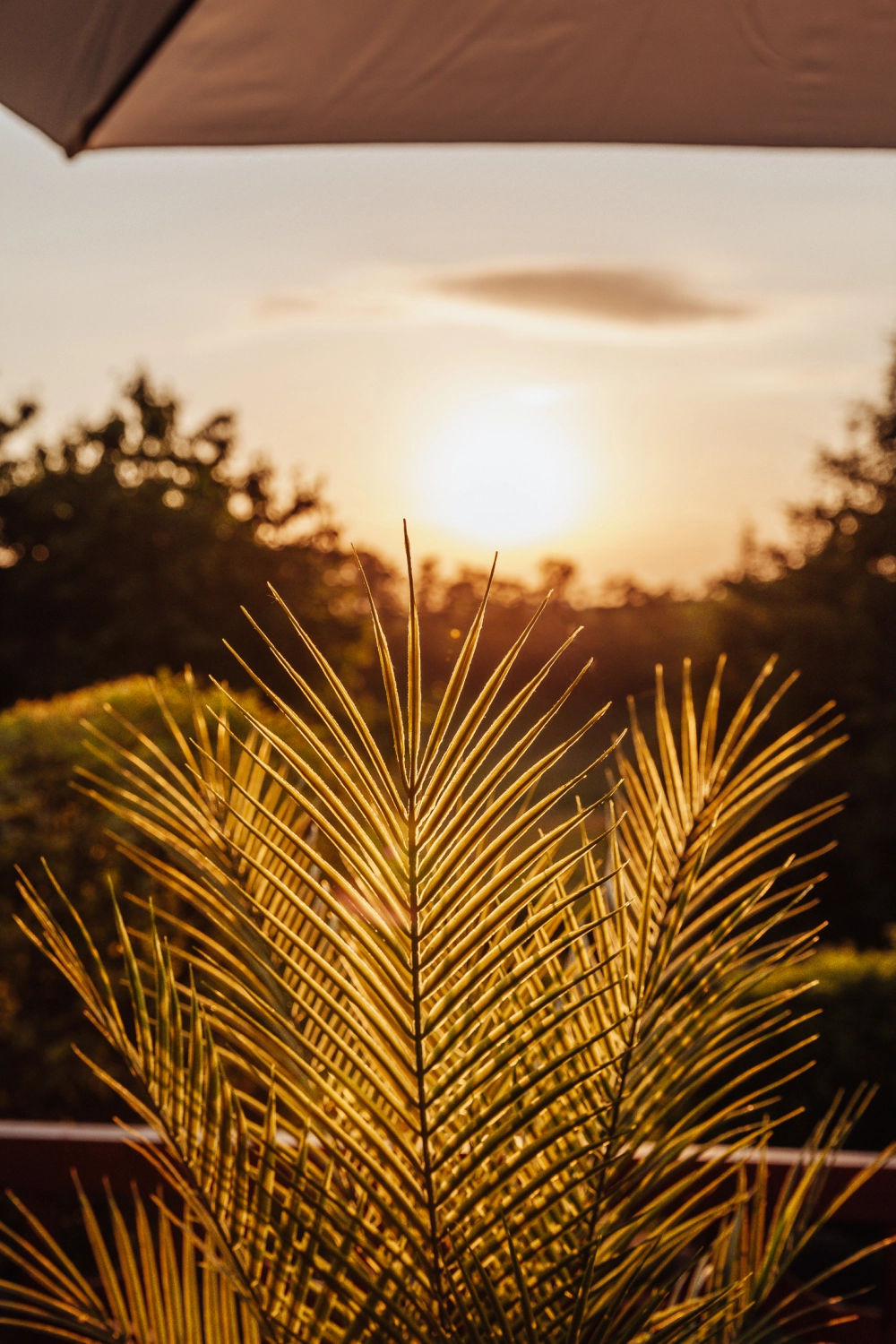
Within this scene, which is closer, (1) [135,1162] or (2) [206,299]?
(1) [135,1162]

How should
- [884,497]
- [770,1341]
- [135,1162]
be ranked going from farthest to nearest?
[884,497] < [135,1162] < [770,1341]

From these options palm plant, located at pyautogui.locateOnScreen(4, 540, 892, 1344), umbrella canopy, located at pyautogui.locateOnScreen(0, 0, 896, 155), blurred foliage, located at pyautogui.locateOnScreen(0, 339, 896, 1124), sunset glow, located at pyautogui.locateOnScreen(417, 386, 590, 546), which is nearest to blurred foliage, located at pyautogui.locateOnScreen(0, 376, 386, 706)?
blurred foliage, located at pyautogui.locateOnScreen(0, 339, 896, 1124)

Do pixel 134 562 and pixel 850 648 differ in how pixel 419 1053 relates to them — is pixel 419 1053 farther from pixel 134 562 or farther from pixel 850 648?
pixel 134 562

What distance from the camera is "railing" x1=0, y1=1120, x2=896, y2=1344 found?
1634 mm

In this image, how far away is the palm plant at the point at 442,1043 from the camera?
2.97ft

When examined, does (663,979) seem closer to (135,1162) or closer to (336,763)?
(336,763)

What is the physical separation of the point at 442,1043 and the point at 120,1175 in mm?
1042

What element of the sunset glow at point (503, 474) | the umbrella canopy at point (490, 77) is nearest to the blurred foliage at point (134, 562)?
the sunset glow at point (503, 474)

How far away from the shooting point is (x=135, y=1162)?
168 centimetres

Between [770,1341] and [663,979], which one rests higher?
[663,979]

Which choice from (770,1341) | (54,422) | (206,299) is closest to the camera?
(770,1341)

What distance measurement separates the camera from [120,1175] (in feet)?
5.54

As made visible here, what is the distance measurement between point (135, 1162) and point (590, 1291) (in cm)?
94

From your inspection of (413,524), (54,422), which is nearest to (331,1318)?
(413,524)
